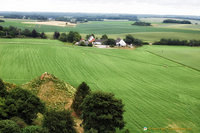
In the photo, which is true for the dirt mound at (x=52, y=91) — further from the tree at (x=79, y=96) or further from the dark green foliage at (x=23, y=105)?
the dark green foliage at (x=23, y=105)

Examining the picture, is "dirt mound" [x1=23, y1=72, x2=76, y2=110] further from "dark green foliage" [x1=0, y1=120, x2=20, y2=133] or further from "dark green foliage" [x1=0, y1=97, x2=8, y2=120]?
"dark green foliage" [x1=0, y1=120, x2=20, y2=133]

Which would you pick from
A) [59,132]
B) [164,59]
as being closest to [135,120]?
[59,132]

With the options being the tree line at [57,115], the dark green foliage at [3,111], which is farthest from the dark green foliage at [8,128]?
the dark green foliage at [3,111]

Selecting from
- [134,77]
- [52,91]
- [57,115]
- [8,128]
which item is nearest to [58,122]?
[57,115]

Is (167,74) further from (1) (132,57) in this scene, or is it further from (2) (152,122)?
(2) (152,122)

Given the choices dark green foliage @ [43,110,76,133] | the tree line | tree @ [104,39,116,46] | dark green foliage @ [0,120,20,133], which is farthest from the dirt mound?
tree @ [104,39,116,46]

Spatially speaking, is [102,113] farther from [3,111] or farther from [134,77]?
[134,77]
